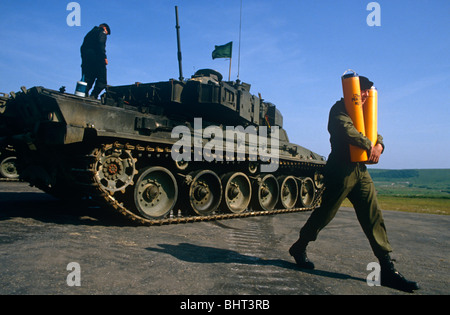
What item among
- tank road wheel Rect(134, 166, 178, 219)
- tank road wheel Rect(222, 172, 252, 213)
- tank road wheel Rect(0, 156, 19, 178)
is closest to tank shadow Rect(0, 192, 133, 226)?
tank road wheel Rect(134, 166, 178, 219)

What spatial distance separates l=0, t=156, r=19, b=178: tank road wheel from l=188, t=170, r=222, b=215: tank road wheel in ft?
36.1

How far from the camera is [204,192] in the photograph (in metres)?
8.10

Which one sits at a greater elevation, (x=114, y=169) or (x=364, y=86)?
(x=364, y=86)

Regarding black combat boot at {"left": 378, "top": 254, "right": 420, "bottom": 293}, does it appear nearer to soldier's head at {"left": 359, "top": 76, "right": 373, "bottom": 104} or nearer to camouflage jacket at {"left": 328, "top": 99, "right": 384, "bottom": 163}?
camouflage jacket at {"left": 328, "top": 99, "right": 384, "bottom": 163}

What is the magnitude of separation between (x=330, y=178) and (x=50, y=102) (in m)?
4.86

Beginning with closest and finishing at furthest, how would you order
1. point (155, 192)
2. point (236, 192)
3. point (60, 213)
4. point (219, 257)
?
1. point (219, 257)
2. point (155, 192)
3. point (60, 213)
4. point (236, 192)

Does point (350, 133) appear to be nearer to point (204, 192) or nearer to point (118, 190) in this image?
point (118, 190)

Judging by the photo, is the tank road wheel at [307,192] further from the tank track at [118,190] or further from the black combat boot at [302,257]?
the black combat boot at [302,257]

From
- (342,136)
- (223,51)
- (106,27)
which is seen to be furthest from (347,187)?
(223,51)

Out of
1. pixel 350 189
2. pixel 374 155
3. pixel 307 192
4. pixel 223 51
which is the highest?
pixel 223 51

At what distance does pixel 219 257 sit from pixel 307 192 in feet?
28.0
